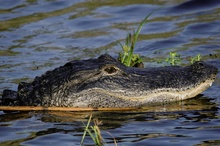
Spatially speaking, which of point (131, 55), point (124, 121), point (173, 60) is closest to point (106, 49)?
point (173, 60)

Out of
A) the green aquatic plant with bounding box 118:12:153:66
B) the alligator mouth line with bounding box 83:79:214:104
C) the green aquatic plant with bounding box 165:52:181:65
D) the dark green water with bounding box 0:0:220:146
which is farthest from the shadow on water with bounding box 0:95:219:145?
the green aquatic plant with bounding box 165:52:181:65

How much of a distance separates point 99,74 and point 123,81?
0.31 m

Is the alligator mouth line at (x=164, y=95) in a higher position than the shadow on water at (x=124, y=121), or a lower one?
higher

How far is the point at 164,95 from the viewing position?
29.6 ft

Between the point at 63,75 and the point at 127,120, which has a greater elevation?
the point at 63,75

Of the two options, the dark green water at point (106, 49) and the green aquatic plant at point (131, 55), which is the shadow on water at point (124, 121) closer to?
the dark green water at point (106, 49)

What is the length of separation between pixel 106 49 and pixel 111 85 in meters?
4.17

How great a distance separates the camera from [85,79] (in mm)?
8898

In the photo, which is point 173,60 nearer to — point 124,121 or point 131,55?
point 131,55

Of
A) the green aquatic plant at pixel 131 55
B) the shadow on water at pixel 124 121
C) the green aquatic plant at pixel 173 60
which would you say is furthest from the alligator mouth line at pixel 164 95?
the green aquatic plant at pixel 173 60

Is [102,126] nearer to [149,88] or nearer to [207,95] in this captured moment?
[149,88]

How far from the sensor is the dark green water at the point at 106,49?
7.98 meters

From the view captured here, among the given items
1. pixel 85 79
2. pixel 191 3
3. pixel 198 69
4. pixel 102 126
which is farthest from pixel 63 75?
pixel 191 3

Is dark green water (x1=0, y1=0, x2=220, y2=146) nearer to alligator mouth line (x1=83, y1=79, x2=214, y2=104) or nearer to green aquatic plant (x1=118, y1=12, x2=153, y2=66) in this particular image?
alligator mouth line (x1=83, y1=79, x2=214, y2=104)
